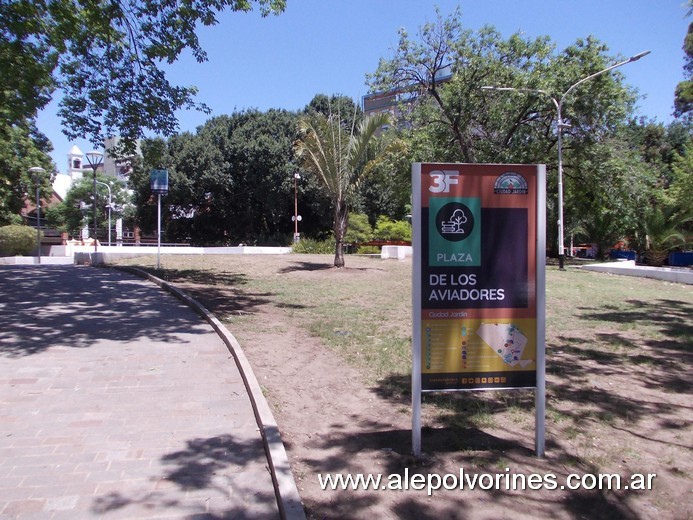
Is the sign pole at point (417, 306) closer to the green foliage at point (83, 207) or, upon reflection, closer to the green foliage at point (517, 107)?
the green foliage at point (517, 107)

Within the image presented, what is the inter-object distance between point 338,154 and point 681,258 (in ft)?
79.8

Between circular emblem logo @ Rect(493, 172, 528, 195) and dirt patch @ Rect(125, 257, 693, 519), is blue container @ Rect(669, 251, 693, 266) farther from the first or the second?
circular emblem logo @ Rect(493, 172, 528, 195)

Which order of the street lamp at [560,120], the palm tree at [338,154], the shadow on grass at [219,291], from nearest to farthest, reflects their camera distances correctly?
1. the shadow on grass at [219,291]
2. the palm tree at [338,154]
3. the street lamp at [560,120]

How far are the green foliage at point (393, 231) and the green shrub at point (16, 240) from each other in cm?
2205

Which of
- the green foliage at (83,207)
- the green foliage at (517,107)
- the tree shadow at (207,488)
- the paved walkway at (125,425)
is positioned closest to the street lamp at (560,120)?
the green foliage at (517,107)

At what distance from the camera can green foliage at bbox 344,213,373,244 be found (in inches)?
1508

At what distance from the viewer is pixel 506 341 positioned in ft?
13.8

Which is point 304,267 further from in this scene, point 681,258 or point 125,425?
point 681,258

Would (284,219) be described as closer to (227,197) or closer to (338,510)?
(227,197)

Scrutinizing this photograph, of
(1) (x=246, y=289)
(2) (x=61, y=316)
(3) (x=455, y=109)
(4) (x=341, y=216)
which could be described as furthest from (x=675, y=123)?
(2) (x=61, y=316)

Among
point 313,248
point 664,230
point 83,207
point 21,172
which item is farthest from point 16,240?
point 83,207

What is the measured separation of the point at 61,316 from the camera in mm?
9523

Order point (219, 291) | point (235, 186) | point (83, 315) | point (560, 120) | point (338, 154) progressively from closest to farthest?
point (83, 315) → point (219, 291) → point (338, 154) → point (560, 120) → point (235, 186)

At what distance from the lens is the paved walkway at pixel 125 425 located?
11.6ft
